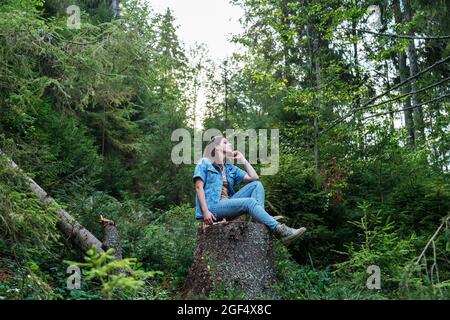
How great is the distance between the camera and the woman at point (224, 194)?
5.80m

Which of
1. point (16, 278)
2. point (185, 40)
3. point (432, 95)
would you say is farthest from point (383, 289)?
point (185, 40)

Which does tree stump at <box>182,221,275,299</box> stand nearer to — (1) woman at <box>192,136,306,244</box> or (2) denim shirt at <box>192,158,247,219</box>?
(1) woman at <box>192,136,306,244</box>

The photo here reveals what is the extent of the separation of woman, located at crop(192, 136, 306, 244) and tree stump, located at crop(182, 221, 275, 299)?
19 cm

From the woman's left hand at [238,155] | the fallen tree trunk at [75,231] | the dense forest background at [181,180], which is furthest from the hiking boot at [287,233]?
the fallen tree trunk at [75,231]

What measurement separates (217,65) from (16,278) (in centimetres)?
1948

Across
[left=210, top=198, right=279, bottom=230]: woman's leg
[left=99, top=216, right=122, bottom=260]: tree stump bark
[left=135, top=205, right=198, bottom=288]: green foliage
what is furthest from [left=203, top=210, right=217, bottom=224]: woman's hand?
[left=99, top=216, right=122, bottom=260]: tree stump bark

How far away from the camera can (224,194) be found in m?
6.41

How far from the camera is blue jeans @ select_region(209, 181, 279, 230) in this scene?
5.82m

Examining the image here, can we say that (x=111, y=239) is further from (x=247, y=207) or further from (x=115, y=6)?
(x=115, y=6)

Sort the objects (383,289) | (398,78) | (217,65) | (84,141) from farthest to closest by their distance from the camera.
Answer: (217,65), (398,78), (84,141), (383,289)

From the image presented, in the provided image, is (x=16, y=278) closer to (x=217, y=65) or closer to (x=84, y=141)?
(x=84, y=141)

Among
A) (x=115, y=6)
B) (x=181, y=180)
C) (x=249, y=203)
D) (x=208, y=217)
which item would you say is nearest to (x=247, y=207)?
(x=249, y=203)
